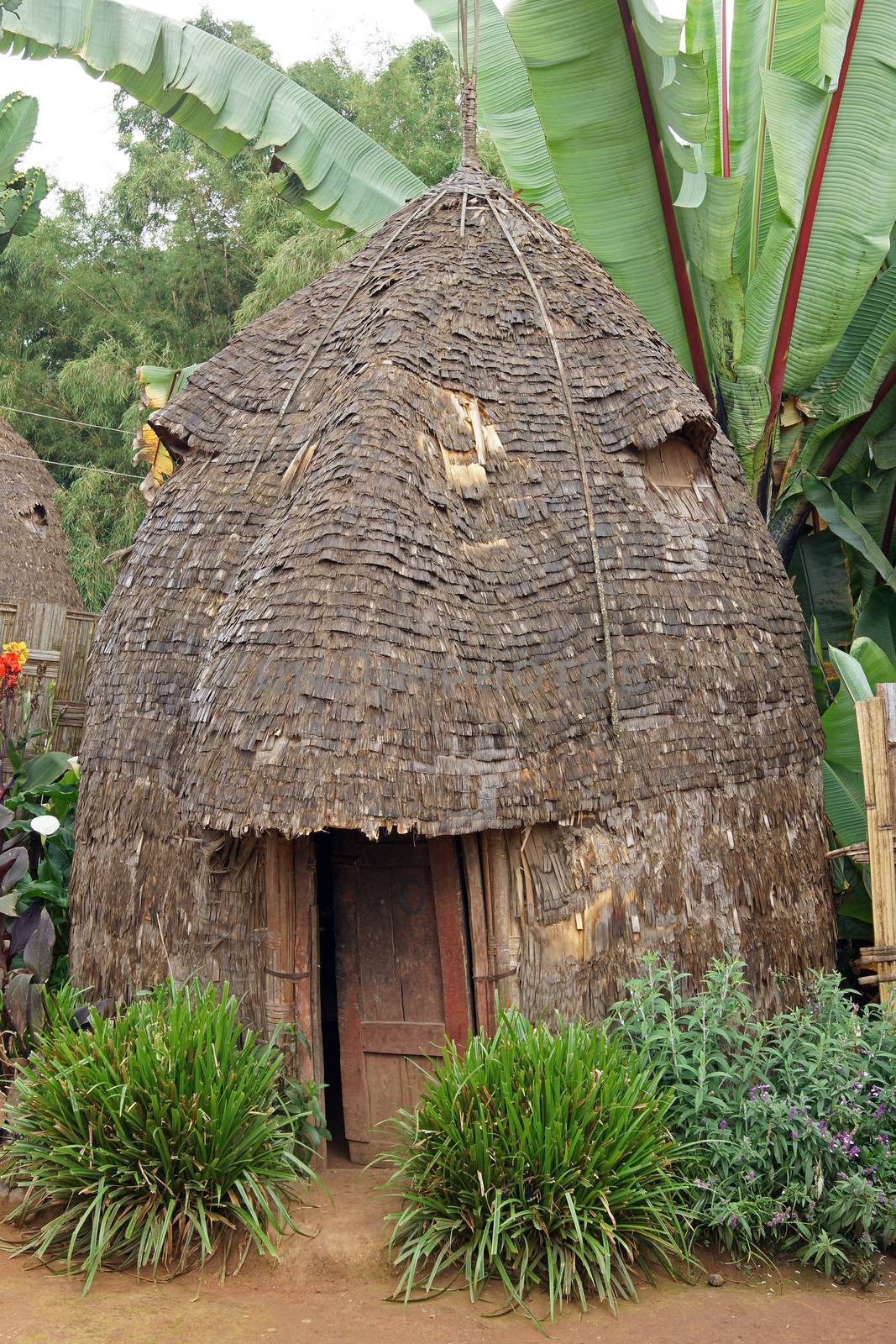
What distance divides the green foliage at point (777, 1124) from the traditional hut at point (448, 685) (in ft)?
1.46

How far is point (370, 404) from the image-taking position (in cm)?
613

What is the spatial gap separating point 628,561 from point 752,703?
0.98 metres

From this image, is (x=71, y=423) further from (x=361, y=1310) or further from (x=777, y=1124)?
(x=777, y=1124)

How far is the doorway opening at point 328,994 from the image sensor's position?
6.77 m

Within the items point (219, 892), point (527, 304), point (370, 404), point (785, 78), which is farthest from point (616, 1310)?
point (785, 78)

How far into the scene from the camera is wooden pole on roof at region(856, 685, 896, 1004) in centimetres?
609

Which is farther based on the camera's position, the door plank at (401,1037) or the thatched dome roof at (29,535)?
the thatched dome roof at (29,535)

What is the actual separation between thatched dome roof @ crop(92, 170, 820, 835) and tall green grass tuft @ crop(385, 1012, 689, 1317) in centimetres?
109

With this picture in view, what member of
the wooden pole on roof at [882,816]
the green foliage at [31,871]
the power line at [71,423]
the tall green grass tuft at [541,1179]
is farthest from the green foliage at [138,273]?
the tall green grass tuft at [541,1179]

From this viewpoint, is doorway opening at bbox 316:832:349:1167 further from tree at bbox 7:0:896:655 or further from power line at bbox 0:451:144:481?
power line at bbox 0:451:144:481

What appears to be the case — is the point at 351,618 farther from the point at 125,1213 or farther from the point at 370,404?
the point at 125,1213

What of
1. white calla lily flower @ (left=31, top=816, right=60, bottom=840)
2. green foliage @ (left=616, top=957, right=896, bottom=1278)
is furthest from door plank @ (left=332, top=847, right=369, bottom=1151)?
white calla lily flower @ (left=31, top=816, right=60, bottom=840)

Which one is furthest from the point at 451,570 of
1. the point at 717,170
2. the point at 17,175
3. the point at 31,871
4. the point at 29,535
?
the point at 17,175

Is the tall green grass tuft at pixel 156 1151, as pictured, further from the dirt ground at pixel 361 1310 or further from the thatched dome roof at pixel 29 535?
the thatched dome roof at pixel 29 535
